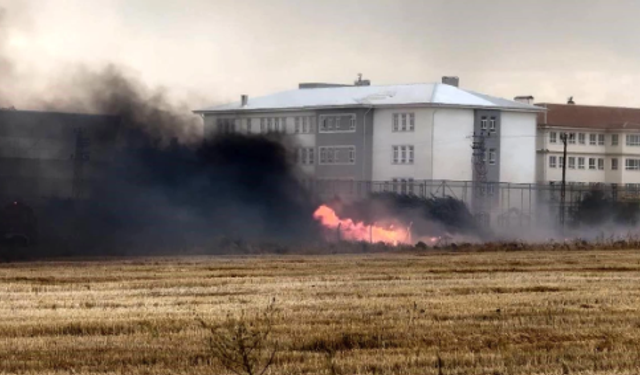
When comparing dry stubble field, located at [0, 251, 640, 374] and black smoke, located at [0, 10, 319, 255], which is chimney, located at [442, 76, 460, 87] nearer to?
black smoke, located at [0, 10, 319, 255]

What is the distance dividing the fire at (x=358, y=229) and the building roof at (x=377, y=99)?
92.9 ft

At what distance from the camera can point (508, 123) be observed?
397 ft

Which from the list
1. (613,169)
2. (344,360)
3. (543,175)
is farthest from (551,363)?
(613,169)

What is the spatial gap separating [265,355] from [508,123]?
99115 mm

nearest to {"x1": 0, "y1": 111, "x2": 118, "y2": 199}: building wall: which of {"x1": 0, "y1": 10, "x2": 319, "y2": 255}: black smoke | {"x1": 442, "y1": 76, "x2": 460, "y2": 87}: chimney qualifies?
{"x1": 0, "y1": 10, "x2": 319, "y2": 255}: black smoke

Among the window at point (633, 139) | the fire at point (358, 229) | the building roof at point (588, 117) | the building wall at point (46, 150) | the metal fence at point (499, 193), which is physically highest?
the building roof at point (588, 117)

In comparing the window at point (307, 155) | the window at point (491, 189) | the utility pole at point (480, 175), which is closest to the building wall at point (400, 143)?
the utility pole at point (480, 175)

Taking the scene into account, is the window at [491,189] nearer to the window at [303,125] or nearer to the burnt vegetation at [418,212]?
the burnt vegetation at [418,212]

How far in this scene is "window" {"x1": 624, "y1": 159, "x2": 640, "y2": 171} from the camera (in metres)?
144

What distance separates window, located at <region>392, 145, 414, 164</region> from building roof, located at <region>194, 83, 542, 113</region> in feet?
12.7

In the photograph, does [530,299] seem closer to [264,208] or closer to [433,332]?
[433,332]

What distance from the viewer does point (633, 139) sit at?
145000mm

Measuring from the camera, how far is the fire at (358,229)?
8388cm

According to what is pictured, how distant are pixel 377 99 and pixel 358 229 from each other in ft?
107
